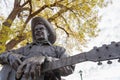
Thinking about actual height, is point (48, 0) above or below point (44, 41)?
above

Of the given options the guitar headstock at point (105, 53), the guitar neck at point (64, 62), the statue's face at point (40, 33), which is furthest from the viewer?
the statue's face at point (40, 33)

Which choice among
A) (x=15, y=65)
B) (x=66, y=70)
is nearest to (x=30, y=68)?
(x=15, y=65)

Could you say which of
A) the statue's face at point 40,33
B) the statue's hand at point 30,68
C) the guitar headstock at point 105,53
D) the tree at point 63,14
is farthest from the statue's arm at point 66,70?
the tree at point 63,14

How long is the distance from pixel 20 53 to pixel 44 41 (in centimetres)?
27

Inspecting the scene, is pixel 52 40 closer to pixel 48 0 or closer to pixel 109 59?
pixel 109 59

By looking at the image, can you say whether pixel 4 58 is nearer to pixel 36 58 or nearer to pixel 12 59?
pixel 12 59

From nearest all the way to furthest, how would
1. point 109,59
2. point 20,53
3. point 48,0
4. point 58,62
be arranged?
point 109,59
point 58,62
point 20,53
point 48,0

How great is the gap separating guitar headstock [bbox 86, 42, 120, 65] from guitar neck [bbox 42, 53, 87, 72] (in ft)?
0.23

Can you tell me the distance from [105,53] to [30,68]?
74cm

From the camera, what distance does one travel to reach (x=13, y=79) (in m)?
3.44

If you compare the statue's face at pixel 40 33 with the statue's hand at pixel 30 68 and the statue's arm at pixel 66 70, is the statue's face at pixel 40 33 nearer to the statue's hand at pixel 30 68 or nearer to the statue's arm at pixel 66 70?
the statue's hand at pixel 30 68

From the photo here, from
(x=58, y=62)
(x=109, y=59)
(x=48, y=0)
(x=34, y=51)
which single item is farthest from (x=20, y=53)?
(x=48, y=0)

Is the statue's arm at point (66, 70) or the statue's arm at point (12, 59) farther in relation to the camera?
the statue's arm at point (12, 59)

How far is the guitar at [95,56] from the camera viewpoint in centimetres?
281
